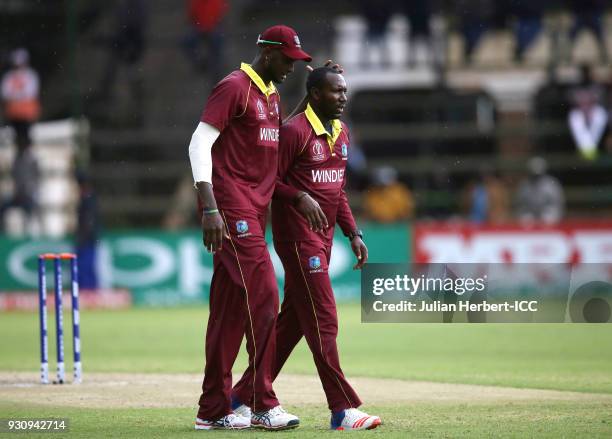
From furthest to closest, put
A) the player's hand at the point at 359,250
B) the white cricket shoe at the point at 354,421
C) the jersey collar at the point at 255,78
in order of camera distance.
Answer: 1. the player's hand at the point at 359,250
2. the jersey collar at the point at 255,78
3. the white cricket shoe at the point at 354,421

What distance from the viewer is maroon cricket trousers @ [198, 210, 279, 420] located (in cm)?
874

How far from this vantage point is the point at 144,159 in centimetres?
2706

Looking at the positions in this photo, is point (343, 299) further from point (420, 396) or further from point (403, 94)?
point (420, 396)

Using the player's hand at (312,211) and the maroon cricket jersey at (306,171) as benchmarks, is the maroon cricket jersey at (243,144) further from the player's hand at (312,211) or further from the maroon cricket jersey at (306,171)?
the player's hand at (312,211)

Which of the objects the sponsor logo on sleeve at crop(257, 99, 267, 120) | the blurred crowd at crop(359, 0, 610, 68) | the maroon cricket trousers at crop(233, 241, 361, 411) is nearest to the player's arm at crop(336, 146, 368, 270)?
the maroon cricket trousers at crop(233, 241, 361, 411)

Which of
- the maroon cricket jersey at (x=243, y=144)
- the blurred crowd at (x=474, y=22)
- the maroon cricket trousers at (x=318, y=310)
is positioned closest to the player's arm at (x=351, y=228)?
the maroon cricket trousers at (x=318, y=310)

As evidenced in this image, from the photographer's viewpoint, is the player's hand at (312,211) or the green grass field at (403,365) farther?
the green grass field at (403,365)

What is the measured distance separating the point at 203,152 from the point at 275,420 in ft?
6.46

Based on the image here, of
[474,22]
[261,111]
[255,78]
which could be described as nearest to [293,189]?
[261,111]

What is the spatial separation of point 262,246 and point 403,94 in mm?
19314

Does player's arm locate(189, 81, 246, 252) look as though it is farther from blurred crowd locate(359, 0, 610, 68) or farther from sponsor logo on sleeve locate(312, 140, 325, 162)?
blurred crowd locate(359, 0, 610, 68)

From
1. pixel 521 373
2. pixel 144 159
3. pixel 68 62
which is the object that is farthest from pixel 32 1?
pixel 521 373

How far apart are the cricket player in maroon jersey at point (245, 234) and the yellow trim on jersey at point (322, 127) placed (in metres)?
0.31

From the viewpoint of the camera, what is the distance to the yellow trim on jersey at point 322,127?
9.08 m
